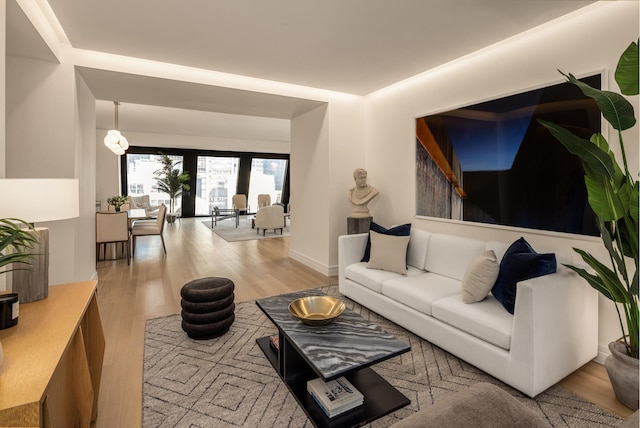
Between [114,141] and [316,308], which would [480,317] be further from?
[114,141]

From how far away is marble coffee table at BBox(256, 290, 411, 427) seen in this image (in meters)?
1.67

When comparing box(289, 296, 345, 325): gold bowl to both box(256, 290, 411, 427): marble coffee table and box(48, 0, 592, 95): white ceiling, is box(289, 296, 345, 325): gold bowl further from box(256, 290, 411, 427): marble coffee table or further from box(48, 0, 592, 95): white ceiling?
box(48, 0, 592, 95): white ceiling

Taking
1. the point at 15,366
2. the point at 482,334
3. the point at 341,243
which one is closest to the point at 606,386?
the point at 482,334

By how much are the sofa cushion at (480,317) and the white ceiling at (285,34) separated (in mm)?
2233

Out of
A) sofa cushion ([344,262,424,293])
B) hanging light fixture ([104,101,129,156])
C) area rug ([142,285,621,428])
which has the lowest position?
area rug ([142,285,621,428])

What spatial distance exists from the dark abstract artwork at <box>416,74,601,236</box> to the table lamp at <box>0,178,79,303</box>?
326 cm

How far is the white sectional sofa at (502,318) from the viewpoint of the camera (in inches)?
76.2

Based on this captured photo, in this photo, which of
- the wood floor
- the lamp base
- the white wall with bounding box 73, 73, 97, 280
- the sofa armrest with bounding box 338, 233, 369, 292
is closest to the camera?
the lamp base

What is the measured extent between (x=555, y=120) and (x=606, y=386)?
6.34 ft

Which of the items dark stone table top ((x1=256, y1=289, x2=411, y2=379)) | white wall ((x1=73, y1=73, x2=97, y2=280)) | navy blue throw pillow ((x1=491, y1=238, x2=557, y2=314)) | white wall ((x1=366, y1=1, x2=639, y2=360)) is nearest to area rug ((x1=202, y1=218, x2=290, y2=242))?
white wall ((x1=73, y1=73, x2=97, y2=280))

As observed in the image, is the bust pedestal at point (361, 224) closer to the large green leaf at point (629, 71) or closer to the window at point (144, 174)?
the large green leaf at point (629, 71)

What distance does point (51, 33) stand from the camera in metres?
2.78

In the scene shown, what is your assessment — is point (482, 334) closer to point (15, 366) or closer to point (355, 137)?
point (15, 366)

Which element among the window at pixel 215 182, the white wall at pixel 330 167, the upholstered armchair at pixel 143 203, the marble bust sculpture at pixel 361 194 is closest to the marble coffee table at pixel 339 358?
the marble bust sculpture at pixel 361 194
